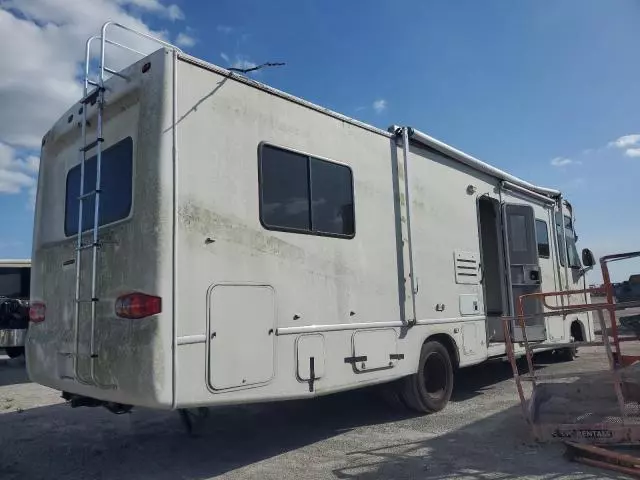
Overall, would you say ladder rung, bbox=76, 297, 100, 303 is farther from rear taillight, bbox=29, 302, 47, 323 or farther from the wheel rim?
the wheel rim

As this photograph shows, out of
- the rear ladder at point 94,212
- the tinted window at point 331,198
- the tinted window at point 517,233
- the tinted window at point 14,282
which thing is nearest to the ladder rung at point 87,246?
the rear ladder at point 94,212

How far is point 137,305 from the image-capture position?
4.04 m

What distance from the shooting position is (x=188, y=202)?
4223mm

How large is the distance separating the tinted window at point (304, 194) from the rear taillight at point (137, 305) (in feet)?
3.88

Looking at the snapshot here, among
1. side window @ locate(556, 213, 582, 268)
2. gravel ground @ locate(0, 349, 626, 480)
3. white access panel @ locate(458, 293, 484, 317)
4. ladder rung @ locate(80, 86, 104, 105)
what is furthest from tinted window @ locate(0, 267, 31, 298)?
side window @ locate(556, 213, 582, 268)

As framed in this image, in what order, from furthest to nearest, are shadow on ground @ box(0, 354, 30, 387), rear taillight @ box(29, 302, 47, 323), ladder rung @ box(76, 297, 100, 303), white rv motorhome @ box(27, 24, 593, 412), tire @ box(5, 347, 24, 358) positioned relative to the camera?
tire @ box(5, 347, 24, 358) < shadow on ground @ box(0, 354, 30, 387) < rear taillight @ box(29, 302, 47, 323) < ladder rung @ box(76, 297, 100, 303) < white rv motorhome @ box(27, 24, 593, 412)

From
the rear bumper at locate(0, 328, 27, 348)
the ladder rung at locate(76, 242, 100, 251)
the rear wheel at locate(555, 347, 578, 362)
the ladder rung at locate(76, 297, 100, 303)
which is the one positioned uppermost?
the ladder rung at locate(76, 242, 100, 251)

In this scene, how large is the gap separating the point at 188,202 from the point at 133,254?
56cm

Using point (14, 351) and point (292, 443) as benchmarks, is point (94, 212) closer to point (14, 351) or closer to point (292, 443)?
point (292, 443)

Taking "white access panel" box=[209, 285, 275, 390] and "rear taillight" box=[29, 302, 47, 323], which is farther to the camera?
"rear taillight" box=[29, 302, 47, 323]

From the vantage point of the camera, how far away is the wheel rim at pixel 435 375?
6430mm

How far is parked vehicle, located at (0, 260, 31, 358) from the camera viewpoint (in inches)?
420

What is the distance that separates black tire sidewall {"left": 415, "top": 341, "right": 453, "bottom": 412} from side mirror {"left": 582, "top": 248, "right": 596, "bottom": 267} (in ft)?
16.3

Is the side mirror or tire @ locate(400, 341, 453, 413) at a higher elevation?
the side mirror
